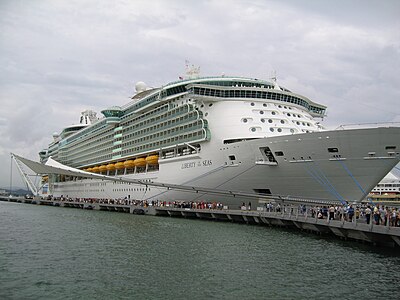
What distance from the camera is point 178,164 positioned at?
39.1 metres

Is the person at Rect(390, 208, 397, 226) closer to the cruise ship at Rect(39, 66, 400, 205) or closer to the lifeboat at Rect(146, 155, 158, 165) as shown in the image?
the cruise ship at Rect(39, 66, 400, 205)

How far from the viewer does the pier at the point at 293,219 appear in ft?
67.1

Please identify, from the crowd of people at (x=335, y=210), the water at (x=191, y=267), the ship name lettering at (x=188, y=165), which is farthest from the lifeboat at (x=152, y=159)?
the water at (x=191, y=267)

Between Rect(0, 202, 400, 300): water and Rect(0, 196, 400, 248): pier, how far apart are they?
26.6 inches

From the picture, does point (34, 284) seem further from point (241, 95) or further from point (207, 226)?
point (241, 95)

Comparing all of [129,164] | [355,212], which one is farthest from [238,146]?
[129,164]

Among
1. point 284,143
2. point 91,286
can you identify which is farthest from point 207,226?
point 91,286

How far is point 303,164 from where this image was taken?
93.6 feet

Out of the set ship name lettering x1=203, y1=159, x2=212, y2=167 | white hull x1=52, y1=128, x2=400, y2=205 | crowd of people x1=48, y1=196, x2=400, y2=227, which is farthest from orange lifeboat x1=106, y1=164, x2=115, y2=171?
ship name lettering x1=203, y1=159, x2=212, y2=167

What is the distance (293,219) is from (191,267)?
494 inches

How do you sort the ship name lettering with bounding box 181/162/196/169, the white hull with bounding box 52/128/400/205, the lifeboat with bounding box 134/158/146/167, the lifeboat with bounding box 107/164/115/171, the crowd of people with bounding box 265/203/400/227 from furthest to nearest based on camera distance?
the lifeboat with bounding box 107/164/115/171 → the lifeboat with bounding box 134/158/146/167 → the ship name lettering with bounding box 181/162/196/169 → the white hull with bounding box 52/128/400/205 → the crowd of people with bounding box 265/203/400/227

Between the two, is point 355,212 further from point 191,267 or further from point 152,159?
point 152,159

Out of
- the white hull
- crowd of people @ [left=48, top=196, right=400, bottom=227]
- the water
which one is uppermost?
the white hull

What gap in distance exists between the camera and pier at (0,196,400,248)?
20.5m
